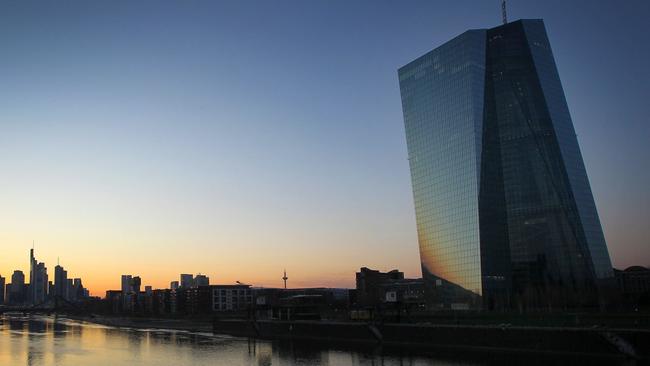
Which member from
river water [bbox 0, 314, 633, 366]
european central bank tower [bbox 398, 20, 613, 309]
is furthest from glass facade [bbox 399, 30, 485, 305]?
river water [bbox 0, 314, 633, 366]

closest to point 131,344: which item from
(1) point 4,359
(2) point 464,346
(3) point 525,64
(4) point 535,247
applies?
(1) point 4,359

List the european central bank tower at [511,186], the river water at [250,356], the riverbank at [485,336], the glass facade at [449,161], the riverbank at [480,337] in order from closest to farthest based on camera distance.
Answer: the riverbank at [485,336], the riverbank at [480,337], the river water at [250,356], the european central bank tower at [511,186], the glass facade at [449,161]

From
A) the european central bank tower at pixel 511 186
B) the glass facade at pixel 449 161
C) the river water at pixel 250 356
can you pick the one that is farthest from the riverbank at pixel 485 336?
the glass facade at pixel 449 161

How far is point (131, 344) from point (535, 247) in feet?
348

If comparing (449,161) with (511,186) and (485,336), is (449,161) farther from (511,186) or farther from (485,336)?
(485,336)

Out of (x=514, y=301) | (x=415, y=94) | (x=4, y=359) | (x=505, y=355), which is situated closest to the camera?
(x=505, y=355)

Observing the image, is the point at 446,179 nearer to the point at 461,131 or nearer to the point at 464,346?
the point at 461,131

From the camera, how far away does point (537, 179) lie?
165 meters

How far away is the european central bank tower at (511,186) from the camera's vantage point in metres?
162

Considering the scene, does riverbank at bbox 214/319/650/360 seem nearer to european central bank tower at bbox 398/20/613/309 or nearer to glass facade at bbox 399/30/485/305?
european central bank tower at bbox 398/20/613/309

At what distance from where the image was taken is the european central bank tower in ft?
533

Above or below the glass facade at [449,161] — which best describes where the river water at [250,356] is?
below

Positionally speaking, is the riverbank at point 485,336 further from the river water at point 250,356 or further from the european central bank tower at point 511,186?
the european central bank tower at point 511,186

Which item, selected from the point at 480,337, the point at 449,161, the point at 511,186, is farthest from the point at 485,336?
the point at 449,161
